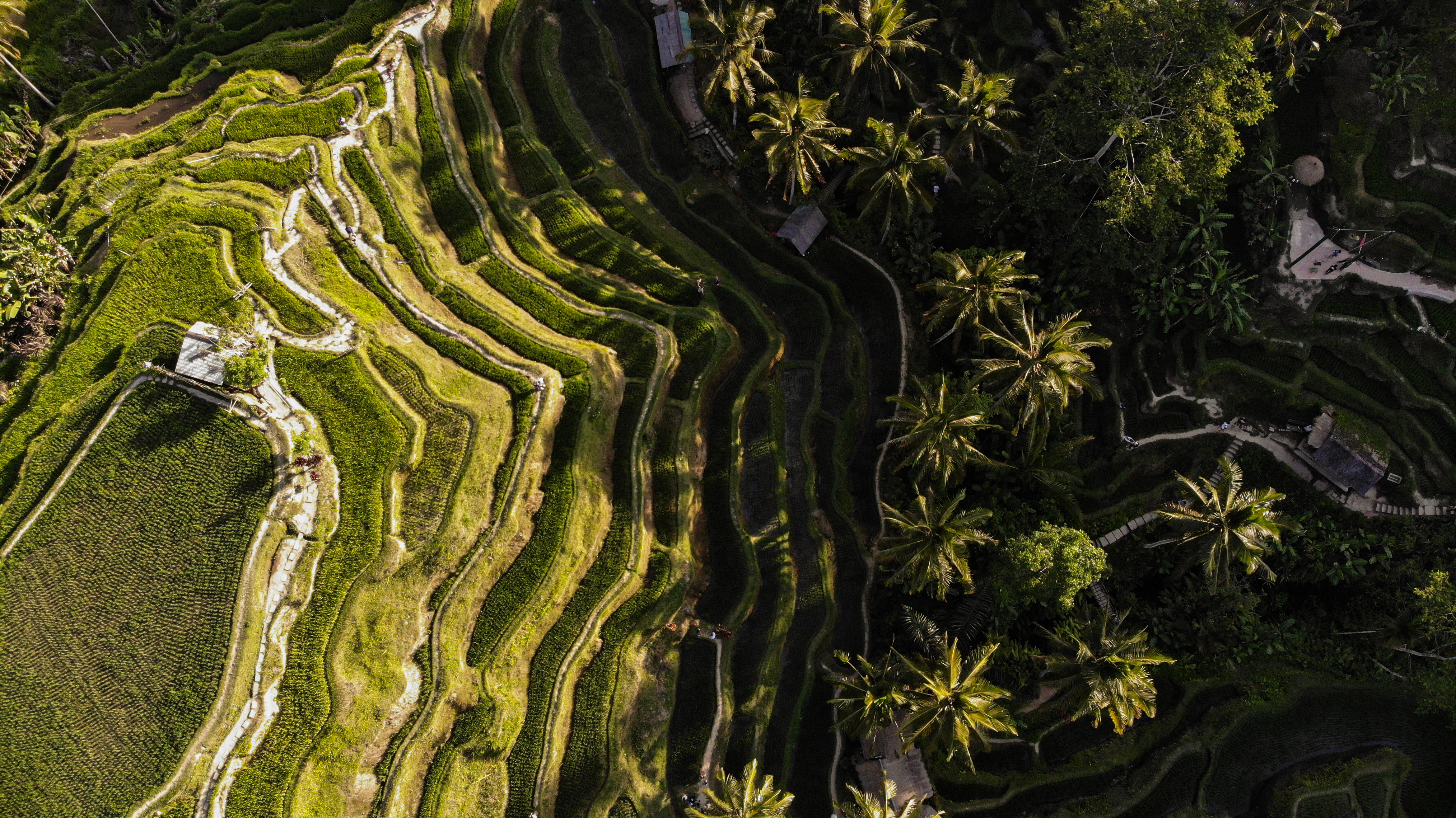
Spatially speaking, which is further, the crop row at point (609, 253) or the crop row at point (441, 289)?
the crop row at point (609, 253)

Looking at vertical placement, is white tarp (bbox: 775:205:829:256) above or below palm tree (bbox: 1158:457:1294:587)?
above

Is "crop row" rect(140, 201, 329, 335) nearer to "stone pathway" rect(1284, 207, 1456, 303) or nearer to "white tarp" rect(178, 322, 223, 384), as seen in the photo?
"white tarp" rect(178, 322, 223, 384)

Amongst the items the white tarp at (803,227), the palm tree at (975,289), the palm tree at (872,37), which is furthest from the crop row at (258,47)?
the palm tree at (975,289)

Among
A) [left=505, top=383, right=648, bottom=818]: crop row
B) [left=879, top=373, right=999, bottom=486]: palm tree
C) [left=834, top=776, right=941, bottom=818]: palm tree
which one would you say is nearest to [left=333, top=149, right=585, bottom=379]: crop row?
[left=505, top=383, right=648, bottom=818]: crop row

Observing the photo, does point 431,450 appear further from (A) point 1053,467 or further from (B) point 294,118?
(A) point 1053,467

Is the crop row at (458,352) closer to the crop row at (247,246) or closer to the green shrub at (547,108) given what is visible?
the crop row at (247,246)

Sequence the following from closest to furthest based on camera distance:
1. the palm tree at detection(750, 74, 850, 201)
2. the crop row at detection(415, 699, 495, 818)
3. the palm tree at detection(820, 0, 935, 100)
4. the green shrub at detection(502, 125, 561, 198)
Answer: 1. the crop row at detection(415, 699, 495, 818)
2. the palm tree at detection(820, 0, 935, 100)
3. the palm tree at detection(750, 74, 850, 201)
4. the green shrub at detection(502, 125, 561, 198)
